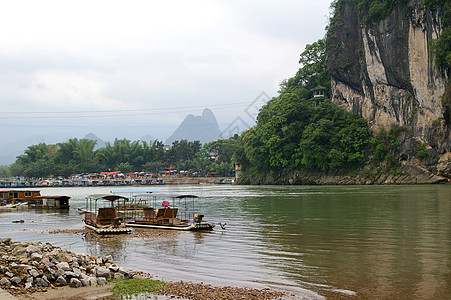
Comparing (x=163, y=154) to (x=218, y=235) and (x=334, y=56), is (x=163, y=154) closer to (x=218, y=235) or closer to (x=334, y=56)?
(x=334, y=56)

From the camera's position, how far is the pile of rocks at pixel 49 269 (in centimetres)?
1069

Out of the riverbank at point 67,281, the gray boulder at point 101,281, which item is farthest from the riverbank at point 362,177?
the gray boulder at point 101,281

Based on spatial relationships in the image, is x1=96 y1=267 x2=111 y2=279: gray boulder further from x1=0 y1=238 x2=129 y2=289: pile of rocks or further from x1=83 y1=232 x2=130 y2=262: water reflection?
x1=83 y1=232 x2=130 y2=262: water reflection

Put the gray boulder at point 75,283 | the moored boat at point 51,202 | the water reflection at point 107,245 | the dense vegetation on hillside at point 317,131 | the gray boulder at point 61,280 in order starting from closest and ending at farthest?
the gray boulder at point 75,283
the gray boulder at point 61,280
the water reflection at point 107,245
the moored boat at point 51,202
the dense vegetation on hillside at point 317,131

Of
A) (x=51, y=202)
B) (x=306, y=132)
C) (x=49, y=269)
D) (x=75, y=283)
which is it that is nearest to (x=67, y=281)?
(x=75, y=283)

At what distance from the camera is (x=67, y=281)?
1123cm

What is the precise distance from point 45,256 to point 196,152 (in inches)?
5105

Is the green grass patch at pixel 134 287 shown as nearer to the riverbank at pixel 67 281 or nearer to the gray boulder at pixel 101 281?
the riverbank at pixel 67 281

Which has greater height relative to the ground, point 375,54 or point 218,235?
point 375,54

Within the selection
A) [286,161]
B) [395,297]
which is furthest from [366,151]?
[395,297]

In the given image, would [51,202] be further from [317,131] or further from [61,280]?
[317,131]

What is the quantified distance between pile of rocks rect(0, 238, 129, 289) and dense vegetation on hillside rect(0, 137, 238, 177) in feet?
362

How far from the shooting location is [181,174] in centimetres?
13238

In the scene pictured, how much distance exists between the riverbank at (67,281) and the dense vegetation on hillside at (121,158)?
111 m
